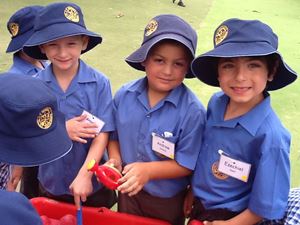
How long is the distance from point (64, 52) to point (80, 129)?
0.87ft

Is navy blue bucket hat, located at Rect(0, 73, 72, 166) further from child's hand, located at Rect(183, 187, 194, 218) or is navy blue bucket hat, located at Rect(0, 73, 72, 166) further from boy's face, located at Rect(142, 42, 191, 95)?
child's hand, located at Rect(183, 187, 194, 218)

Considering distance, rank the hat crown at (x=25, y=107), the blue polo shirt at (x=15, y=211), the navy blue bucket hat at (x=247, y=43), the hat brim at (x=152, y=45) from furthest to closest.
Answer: the hat brim at (x=152, y=45)
the navy blue bucket hat at (x=247, y=43)
the hat crown at (x=25, y=107)
the blue polo shirt at (x=15, y=211)

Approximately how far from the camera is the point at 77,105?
138cm

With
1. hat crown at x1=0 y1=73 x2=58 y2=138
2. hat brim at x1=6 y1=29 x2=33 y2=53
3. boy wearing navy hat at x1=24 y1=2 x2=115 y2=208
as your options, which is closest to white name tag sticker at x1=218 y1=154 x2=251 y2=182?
boy wearing navy hat at x1=24 y1=2 x2=115 y2=208

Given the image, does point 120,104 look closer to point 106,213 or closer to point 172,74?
point 172,74

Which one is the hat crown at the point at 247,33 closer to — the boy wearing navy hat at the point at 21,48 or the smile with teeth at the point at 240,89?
the smile with teeth at the point at 240,89

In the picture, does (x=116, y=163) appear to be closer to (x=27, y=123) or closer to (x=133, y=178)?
(x=133, y=178)

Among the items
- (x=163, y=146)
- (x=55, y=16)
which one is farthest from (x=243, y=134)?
(x=55, y=16)

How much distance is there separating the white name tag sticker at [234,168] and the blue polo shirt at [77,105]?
42 centimetres

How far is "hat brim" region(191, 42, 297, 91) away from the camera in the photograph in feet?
3.56

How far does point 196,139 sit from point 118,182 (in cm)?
30

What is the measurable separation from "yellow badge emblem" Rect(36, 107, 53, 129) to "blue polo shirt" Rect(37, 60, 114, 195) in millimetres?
282

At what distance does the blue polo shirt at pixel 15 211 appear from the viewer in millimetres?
Answer: 604

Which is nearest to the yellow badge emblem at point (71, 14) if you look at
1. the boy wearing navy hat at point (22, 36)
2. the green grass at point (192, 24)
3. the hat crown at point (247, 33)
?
the boy wearing navy hat at point (22, 36)
